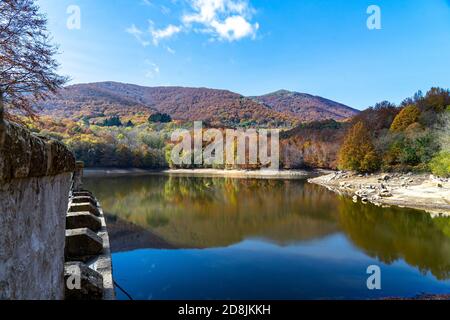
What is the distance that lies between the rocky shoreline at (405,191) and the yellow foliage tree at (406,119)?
1270cm

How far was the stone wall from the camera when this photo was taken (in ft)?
5.73

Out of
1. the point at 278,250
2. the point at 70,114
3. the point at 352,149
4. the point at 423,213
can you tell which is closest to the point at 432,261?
the point at 278,250

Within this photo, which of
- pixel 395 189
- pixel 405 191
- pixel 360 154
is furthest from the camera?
pixel 360 154

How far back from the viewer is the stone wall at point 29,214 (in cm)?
175

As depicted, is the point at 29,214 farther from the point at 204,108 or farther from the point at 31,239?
the point at 204,108

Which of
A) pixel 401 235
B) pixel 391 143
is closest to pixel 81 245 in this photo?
pixel 401 235

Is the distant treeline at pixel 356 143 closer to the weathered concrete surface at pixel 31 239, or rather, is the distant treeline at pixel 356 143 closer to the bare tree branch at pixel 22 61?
the bare tree branch at pixel 22 61

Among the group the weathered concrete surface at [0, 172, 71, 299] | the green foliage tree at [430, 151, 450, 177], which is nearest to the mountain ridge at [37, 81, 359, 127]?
the green foliage tree at [430, 151, 450, 177]

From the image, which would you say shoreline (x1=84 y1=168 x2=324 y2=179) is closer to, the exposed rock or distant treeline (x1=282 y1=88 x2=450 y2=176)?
distant treeline (x1=282 y1=88 x2=450 y2=176)

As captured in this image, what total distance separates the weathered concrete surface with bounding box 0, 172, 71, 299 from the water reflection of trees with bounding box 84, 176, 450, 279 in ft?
36.2

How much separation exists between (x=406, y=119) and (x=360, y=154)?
12599mm

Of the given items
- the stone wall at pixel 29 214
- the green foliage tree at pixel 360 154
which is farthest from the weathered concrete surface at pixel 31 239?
the green foliage tree at pixel 360 154

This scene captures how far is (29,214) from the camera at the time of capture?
7.31ft
